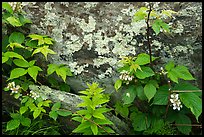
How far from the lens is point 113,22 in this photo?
356 centimetres

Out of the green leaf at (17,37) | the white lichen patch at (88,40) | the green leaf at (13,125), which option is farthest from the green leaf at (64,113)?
the green leaf at (17,37)

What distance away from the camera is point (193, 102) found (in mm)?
3008

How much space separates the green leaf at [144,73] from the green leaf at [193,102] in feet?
1.09

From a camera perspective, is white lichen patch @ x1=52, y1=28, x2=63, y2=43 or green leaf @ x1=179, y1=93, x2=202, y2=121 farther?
white lichen patch @ x1=52, y1=28, x2=63, y2=43

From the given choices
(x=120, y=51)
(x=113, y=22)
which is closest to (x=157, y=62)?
(x=120, y=51)

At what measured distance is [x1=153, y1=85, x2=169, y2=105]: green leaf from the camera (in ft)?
10.2

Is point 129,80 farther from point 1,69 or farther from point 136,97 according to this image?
point 1,69

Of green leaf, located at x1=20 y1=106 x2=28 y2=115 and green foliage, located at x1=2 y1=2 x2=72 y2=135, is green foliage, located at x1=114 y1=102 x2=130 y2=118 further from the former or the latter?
green leaf, located at x1=20 y1=106 x2=28 y2=115

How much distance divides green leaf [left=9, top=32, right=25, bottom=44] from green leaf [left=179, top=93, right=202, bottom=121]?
1.66 meters

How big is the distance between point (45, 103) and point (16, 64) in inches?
19.2

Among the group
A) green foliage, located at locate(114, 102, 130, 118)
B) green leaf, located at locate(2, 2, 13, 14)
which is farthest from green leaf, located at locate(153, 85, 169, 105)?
green leaf, located at locate(2, 2, 13, 14)

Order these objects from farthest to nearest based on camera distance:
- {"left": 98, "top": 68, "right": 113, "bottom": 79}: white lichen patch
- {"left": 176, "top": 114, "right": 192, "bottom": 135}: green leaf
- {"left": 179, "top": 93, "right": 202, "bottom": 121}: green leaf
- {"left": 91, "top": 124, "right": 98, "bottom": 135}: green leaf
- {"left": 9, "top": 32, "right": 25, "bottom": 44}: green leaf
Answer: {"left": 9, "top": 32, "right": 25, "bottom": 44}: green leaf < {"left": 98, "top": 68, "right": 113, "bottom": 79}: white lichen patch < {"left": 176, "top": 114, "right": 192, "bottom": 135}: green leaf < {"left": 179, "top": 93, "right": 202, "bottom": 121}: green leaf < {"left": 91, "top": 124, "right": 98, "bottom": 135}: green leaf

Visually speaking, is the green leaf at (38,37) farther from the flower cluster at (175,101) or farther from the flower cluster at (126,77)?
the flower cluster at (175,101)

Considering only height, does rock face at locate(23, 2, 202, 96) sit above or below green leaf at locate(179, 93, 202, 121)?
above
